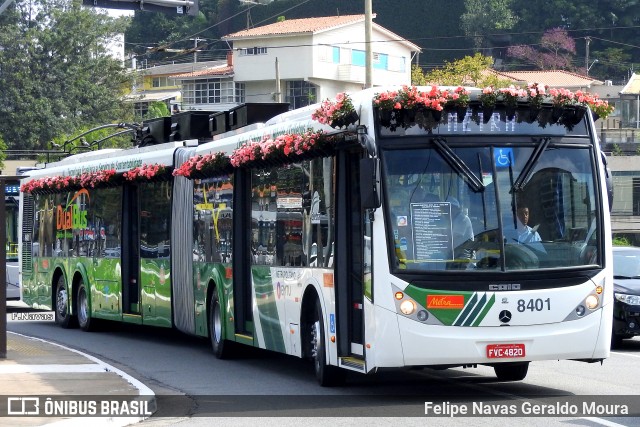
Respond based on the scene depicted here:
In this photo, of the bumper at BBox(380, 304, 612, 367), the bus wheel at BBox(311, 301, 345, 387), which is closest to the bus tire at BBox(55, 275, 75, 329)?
the bus wheel at BBox(311, 301, 345, 387)

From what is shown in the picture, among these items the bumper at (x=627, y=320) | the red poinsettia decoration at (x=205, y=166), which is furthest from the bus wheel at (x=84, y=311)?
the bumper at (x=627, y=320)

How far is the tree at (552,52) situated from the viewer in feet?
361

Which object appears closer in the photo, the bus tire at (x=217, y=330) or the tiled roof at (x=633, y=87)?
the bus tire at (x=217, y=330)

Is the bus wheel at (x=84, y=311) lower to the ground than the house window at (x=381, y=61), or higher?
lower

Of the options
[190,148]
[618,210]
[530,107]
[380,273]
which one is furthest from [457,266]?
[618,210]

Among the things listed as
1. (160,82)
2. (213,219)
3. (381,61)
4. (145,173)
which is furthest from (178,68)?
(213,219)

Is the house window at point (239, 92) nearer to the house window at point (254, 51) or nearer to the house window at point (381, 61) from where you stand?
the house window at point (254, 51)

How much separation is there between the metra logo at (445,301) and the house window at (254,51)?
79.8 meters

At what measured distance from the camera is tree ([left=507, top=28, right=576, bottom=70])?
110 metres

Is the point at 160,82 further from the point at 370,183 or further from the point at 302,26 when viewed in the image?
the point at 370,183

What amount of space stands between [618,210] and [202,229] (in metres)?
53.9

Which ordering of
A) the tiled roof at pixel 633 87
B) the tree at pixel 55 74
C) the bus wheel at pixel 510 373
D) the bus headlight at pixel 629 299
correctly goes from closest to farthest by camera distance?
the bus wheel at pixel 510 373 → the bus headlight at pixel 629 299 → the tree at pixel 55 74 → the tiled roof at pixel 633 87

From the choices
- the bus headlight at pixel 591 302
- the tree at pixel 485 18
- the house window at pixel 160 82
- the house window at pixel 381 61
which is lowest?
the bus headlight at pixel 591 302

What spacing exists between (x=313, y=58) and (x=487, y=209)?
75.9 meters
